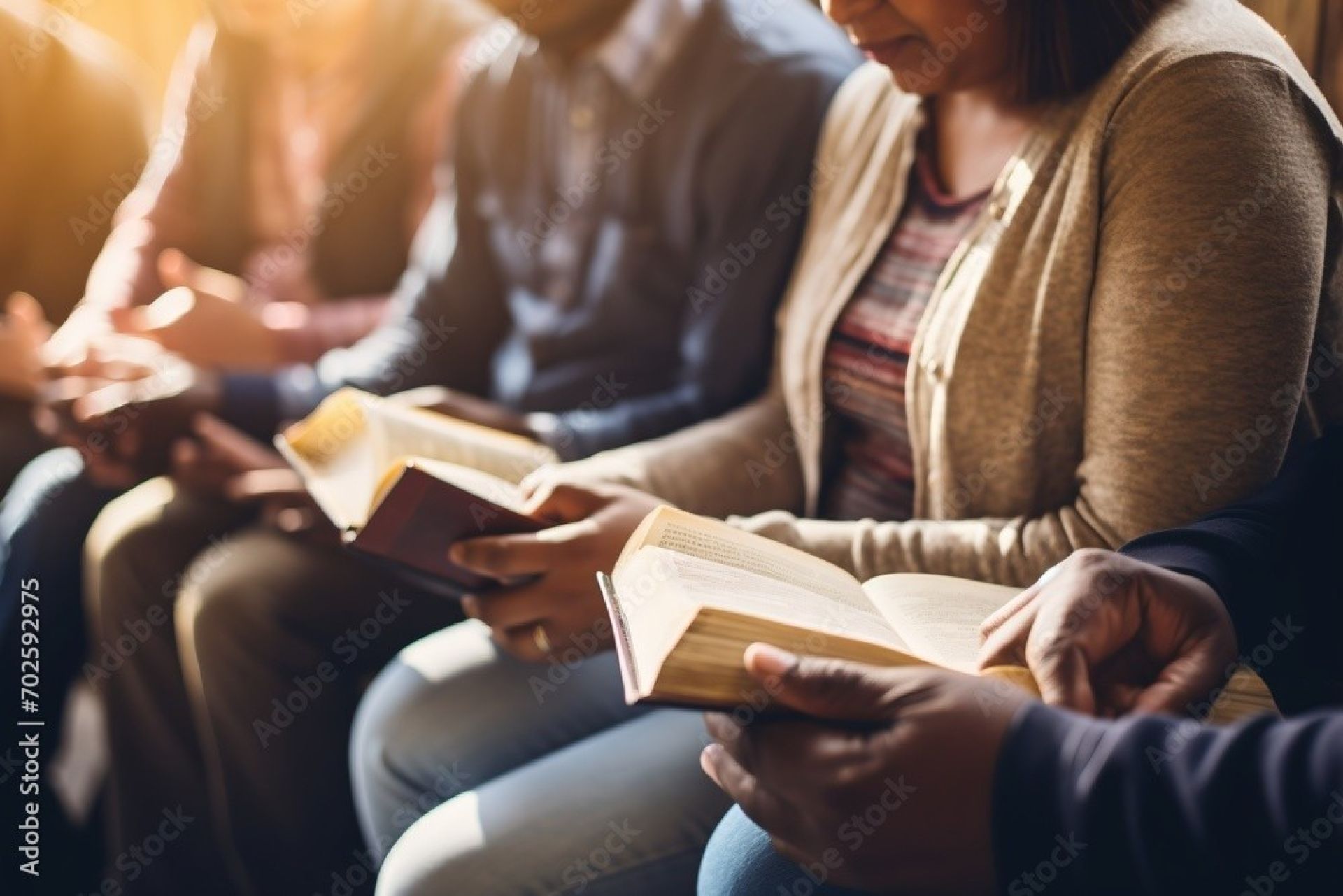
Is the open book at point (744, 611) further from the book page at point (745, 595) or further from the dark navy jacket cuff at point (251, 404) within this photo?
the dark navy jacket cuff at point (251, 404)

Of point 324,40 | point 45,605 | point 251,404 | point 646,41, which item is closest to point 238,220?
point 324,40

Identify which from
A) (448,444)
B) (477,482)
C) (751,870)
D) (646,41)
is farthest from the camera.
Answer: (646,41)

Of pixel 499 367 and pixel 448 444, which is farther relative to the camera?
pixel 499 367

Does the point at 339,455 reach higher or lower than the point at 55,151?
lower

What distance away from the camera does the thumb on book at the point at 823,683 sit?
501 mm

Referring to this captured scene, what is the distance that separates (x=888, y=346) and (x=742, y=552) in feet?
0.98

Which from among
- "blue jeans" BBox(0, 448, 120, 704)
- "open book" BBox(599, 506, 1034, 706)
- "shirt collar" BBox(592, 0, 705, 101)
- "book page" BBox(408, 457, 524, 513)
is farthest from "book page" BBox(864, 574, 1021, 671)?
"blue jeans" BBox(0, 448, 120, 704)

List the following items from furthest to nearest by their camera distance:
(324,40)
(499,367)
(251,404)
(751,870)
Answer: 1. (324,40)
2. (499,367)
3. (251,404)
4. (751,870)

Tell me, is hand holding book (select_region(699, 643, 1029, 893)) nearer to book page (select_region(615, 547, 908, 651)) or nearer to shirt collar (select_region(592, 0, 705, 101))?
book page (select_region(615, 547, 908, 651))

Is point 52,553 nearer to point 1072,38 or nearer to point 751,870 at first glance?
point 751,870

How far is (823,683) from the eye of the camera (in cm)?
50

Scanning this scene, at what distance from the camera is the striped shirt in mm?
881

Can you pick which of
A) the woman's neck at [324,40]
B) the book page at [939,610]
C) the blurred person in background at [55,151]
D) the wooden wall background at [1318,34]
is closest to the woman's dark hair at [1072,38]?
the wooden wall background at [1318,34]

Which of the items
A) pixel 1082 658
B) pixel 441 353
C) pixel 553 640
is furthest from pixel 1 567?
pixel 1082 658
